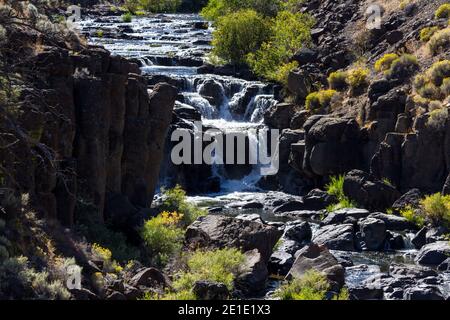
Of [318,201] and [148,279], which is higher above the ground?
[148,279]

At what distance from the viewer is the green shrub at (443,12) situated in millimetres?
52500

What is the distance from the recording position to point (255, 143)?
49750mm

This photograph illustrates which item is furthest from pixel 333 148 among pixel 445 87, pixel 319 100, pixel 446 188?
pixel 446 188

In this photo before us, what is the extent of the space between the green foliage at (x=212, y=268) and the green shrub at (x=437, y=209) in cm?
1172

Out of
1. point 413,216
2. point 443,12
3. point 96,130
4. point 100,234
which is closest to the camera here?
point 100,234

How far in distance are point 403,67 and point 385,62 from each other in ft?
9.87

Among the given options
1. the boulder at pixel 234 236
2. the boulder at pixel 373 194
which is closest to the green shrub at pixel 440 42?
the boulder at pixel 373 194

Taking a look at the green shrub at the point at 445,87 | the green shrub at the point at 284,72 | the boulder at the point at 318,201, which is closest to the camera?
the boulder at the point at 318,201

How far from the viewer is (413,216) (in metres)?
36.2

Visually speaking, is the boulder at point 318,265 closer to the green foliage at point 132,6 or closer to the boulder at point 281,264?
the boulder at point 281,264

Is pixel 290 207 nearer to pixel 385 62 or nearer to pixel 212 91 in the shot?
pixel 385 62

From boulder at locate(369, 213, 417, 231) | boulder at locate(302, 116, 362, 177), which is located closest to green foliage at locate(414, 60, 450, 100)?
boulder at locate(302, 116, 362, 177)
